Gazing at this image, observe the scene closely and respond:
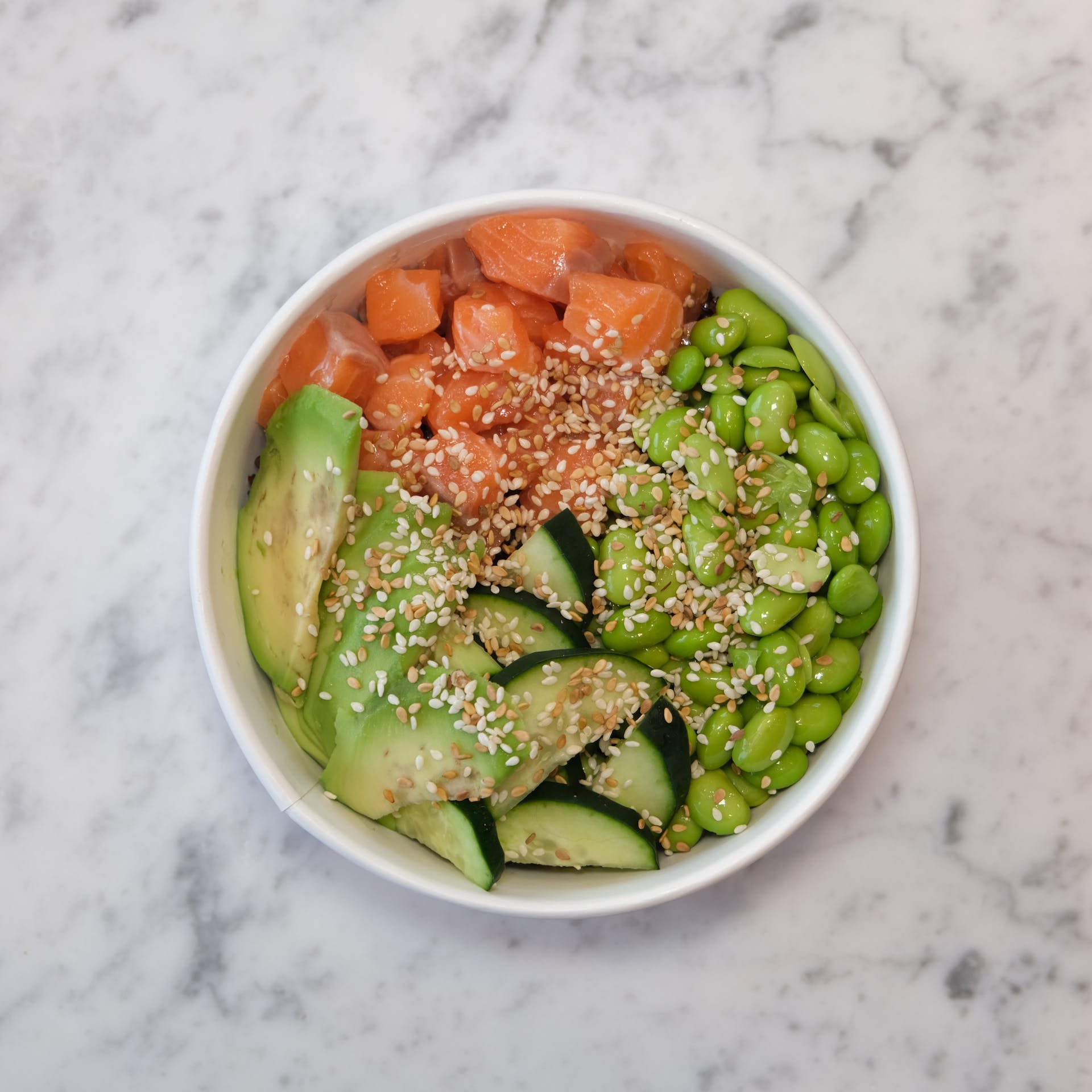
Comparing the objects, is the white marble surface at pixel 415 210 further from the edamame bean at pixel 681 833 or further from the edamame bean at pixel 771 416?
the edamame bean at pixel 771 416

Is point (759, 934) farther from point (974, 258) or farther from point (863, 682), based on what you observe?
point (974, 258)

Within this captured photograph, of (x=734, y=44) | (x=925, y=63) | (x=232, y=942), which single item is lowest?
(x=232, y=942)

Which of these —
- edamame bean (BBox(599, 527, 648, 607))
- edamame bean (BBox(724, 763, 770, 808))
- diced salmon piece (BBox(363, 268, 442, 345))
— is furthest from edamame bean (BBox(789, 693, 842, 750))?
diced salmon piece (BBox(363, 268, 442, 345))

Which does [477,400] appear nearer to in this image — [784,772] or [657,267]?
[657,267]

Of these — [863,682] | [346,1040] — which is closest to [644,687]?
[863,682]

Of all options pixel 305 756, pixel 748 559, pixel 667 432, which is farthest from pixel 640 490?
pixel 305 756

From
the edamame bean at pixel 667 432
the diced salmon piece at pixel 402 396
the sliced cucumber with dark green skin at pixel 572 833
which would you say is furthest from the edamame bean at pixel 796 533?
the diced salmon piece at pixel 402 396
